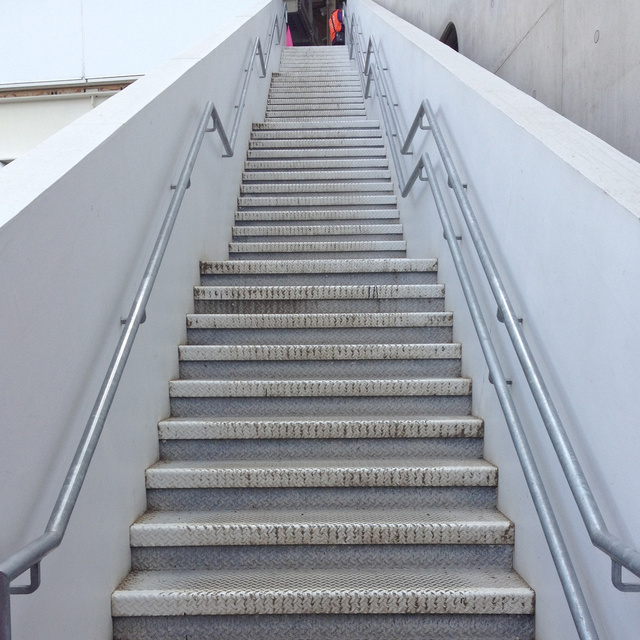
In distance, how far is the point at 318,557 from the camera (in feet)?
6.87

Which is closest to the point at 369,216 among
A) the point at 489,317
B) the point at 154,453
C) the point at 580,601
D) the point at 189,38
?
the point at 489,317

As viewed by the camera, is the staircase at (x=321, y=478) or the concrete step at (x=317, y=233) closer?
the staircase at (x=321, y=478)

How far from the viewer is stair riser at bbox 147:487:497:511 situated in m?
2.28

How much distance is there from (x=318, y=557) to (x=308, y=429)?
1.69ft

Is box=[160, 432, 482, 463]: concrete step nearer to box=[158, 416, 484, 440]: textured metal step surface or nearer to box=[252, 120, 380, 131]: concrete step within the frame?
box=[158, 416, 484, 440]: textured metal step surface

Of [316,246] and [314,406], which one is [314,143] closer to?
[316,246]

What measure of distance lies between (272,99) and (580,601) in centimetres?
648

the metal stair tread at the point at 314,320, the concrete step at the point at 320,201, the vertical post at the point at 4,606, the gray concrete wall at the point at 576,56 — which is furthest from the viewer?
the concrete step at the point at 320,201

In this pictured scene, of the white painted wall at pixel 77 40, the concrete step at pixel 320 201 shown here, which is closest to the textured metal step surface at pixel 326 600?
the concrete step at pixel 320 201

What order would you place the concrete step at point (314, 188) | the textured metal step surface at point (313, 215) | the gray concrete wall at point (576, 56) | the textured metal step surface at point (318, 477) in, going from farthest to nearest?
the concrete step at point (314, 188), the textured metal step surface at point (313, 215), the gray concrete wall at point (576, 56), the textured metal step surface at point (318, 477)

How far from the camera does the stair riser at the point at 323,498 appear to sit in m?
2.28

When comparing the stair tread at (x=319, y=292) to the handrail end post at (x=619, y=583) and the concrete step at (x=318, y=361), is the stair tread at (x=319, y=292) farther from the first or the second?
the handrail end post at (x=619, y=583)

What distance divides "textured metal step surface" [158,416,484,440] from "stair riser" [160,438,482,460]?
0.07ft

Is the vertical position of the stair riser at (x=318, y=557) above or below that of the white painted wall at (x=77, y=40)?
below
